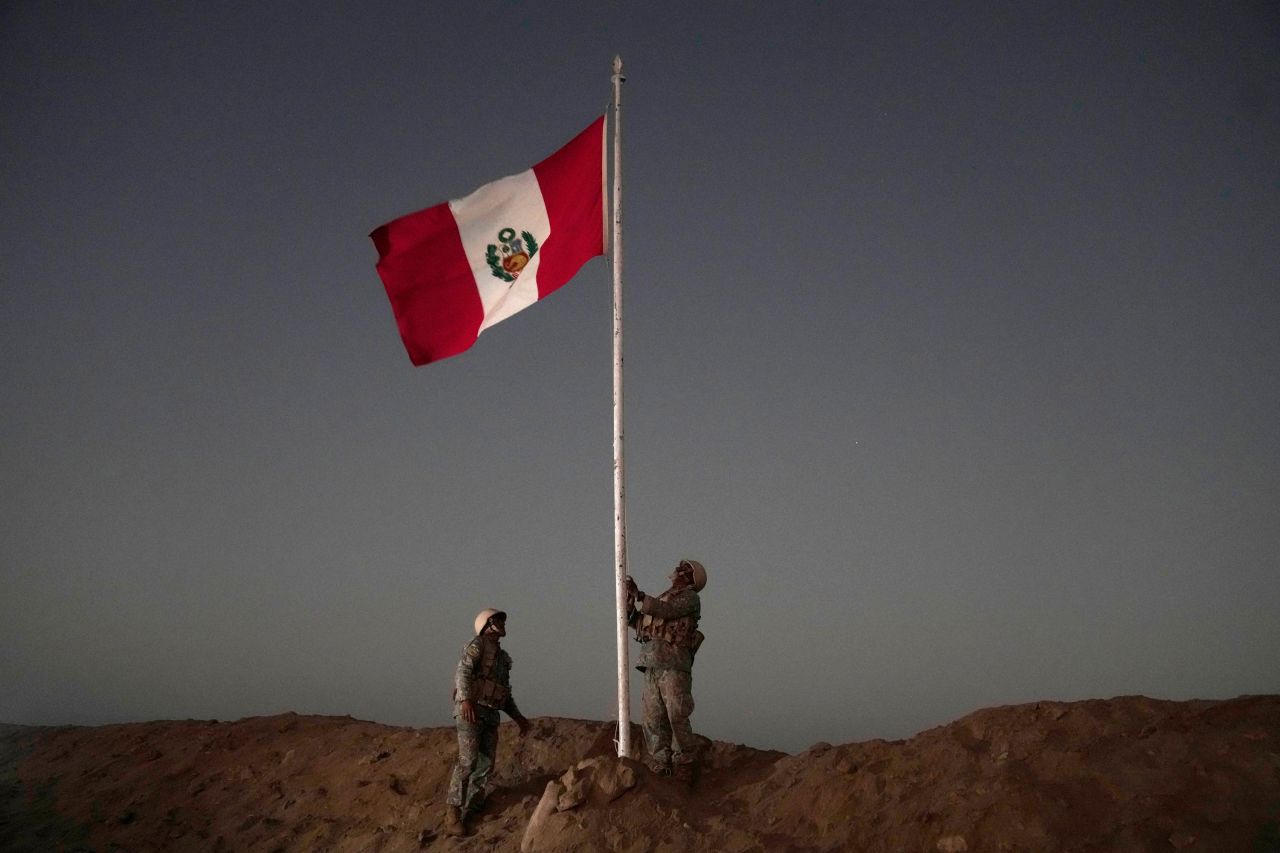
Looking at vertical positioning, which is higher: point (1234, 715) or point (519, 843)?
point (1234, 715)

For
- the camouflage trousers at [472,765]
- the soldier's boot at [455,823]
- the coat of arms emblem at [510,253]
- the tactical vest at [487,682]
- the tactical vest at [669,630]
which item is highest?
the coat of arms emblem at [510,253]

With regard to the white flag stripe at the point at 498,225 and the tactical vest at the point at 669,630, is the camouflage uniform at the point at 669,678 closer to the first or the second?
the tactical vest at the point at 669,630

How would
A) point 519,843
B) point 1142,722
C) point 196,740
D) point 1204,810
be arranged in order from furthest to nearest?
point 196,740, point 519,843, point 1142,722, point 1204,810

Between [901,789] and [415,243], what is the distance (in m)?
8.24

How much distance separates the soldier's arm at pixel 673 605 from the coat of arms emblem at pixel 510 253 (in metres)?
4.24

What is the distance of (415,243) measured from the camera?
12.2 m

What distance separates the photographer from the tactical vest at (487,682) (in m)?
11.3

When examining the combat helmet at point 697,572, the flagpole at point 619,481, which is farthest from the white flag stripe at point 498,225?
the combat helmet at point 697,572

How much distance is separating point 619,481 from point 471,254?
3539 mm

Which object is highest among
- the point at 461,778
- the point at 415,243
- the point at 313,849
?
the point at 415,243

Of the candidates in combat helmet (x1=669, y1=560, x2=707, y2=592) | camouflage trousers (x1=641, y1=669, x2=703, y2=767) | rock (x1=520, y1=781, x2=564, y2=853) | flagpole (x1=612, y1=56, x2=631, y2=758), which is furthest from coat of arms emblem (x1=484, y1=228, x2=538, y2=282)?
rock (x1=520, y1=781, x2=564, y2=853)

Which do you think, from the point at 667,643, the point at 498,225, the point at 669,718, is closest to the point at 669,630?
the point at 667,643

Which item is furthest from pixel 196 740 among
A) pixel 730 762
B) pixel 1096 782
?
pixel 1096 782

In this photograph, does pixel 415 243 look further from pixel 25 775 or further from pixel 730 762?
pixel 25 775
